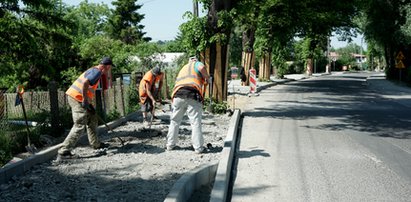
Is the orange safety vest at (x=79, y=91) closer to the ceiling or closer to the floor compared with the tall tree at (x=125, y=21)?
closer to the floor

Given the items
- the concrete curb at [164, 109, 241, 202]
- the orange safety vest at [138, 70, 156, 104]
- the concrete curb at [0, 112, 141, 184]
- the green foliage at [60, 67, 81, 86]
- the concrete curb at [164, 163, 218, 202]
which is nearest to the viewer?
Answer: the concrete curb at [164, 163, 218, 202]

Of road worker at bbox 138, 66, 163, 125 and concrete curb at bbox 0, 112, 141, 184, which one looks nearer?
concrete curb at bbox 0, 112, 141, 184

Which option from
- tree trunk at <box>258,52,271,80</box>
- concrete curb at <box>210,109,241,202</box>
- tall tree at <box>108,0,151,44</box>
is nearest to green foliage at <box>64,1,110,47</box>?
tall tree at <box>108,0,151,44</box>

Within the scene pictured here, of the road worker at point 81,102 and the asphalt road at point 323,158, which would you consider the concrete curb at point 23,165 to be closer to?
the road worker at point 81,102

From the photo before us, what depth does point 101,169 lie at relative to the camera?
6.65 metres

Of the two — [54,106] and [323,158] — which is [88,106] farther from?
[323,158]

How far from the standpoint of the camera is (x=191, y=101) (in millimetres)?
7738

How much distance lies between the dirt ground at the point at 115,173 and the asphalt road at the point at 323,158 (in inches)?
32.8

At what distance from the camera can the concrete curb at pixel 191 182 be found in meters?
5.00

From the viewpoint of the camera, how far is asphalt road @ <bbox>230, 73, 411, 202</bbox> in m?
6.11

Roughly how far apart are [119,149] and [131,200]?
9.74ft

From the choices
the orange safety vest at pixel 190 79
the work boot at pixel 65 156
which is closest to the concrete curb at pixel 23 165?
the work boot at pixel 65 156

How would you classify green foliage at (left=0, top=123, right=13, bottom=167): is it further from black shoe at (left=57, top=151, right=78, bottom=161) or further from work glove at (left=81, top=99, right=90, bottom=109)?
work glove at (left=81, top=99, right=90, bottom=109)

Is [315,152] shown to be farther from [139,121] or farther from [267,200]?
[139,121]
